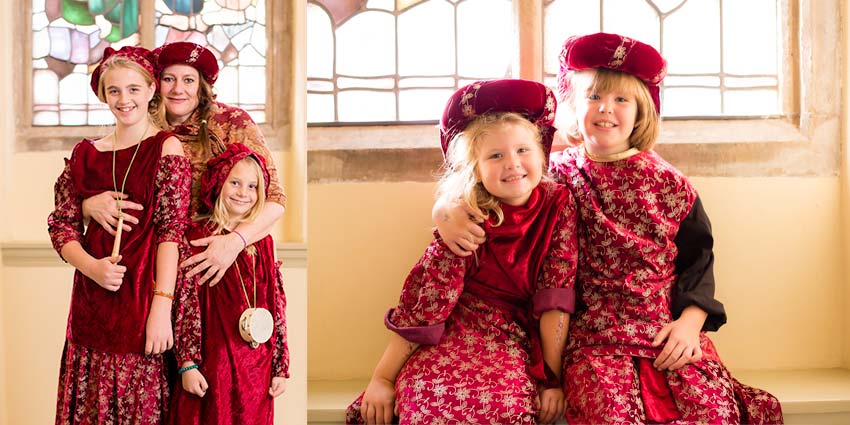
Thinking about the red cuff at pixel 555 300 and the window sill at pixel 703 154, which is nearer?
the red cuff at pixel 555 300

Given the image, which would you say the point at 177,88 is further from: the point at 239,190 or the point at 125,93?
the point at 239,190

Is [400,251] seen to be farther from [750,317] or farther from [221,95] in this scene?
[750,317]

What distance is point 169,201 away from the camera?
2.26 meters

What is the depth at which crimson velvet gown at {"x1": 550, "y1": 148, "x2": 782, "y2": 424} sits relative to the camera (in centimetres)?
236

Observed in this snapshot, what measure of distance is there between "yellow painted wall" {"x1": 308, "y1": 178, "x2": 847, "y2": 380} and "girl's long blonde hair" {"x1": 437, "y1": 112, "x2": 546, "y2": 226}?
65 cm

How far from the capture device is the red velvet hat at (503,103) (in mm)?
2607

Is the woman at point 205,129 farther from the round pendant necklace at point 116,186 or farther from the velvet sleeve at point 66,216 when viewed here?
the round pendant necklace at point 116,186

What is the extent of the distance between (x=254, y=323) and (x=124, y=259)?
1.34 feet

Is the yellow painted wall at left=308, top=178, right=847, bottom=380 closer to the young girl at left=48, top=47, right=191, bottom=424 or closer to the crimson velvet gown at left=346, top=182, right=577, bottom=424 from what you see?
the crimson velvet gown at left=346, top=182, right=577, bottom=424

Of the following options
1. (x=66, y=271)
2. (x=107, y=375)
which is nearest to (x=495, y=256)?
(x=107, y=375)

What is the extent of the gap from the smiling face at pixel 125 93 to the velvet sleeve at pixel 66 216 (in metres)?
0.24

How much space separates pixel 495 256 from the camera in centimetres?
257

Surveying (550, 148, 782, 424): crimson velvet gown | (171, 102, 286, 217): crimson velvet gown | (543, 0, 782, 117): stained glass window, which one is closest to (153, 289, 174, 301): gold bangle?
(171, 102, 286, 217): crimson velvet gown

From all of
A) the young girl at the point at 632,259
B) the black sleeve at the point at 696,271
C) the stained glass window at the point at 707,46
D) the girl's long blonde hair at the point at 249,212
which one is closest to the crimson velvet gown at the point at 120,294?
the girl's long blonde hair at the point at 249,212
